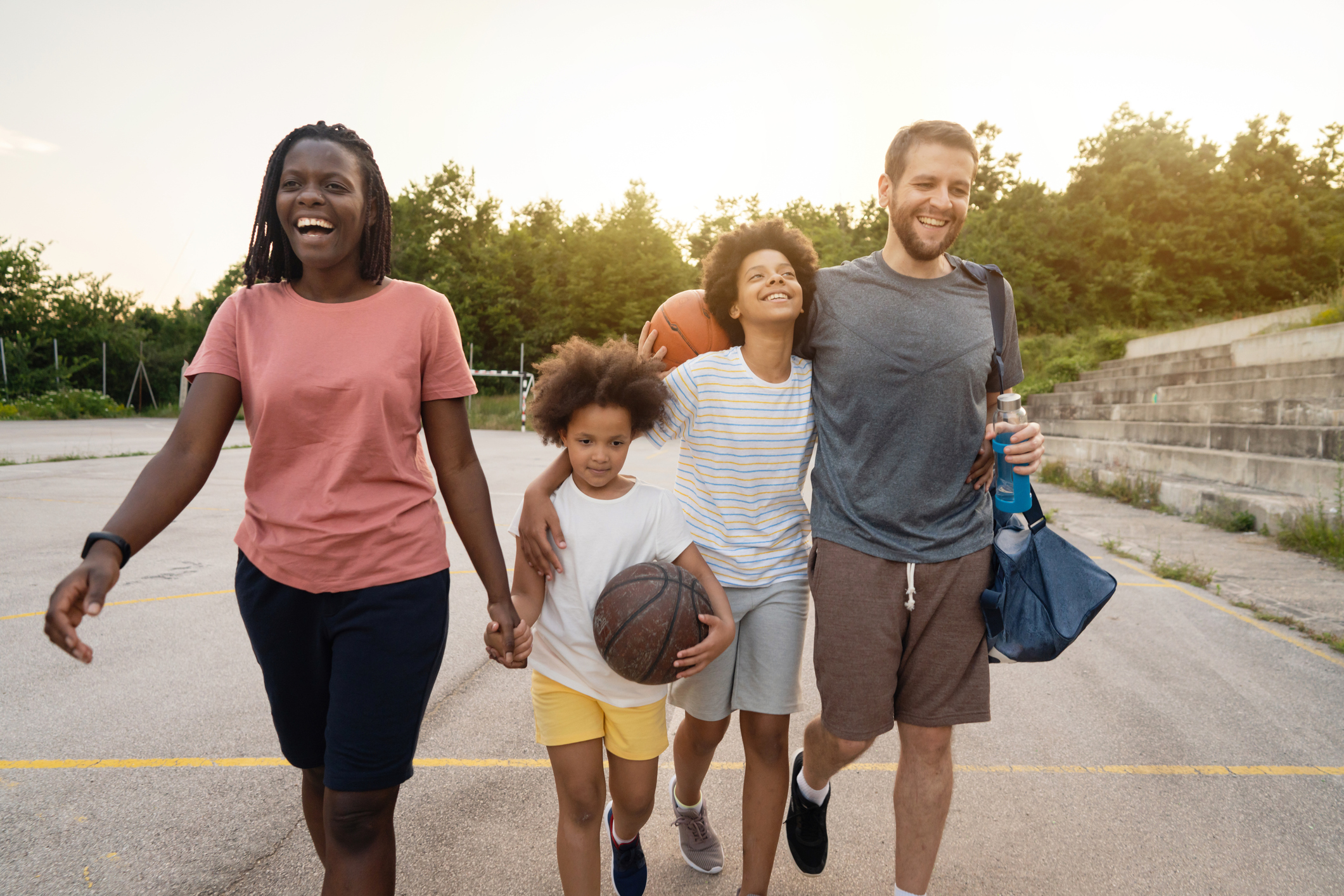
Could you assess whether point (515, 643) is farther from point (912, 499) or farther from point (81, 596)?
point (912, 499)

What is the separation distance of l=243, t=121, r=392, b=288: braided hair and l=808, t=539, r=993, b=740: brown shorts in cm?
158

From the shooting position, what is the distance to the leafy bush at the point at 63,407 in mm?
31297

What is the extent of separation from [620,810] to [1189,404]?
12.8m

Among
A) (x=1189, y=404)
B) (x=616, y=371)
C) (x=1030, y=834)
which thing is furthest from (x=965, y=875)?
(x=1189, y=404)

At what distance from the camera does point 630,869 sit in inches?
102

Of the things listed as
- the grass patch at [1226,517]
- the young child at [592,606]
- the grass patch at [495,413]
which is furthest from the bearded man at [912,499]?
the grass patch at [495,413]

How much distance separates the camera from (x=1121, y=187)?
4062 centimetres

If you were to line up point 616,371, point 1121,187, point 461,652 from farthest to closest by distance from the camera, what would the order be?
point 1121,187 < point 461,652 < point 616,371

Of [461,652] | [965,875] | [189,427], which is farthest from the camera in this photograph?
[461,652]

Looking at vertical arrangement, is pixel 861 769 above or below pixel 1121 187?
below

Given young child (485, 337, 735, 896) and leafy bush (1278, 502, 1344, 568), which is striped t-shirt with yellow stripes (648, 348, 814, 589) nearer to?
young child (485, 337, 735, 896)

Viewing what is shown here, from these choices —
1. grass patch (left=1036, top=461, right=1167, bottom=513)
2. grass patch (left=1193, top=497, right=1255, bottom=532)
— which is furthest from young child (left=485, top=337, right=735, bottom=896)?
grass patch (left=1036, top=461, right=1167, bottom=513)

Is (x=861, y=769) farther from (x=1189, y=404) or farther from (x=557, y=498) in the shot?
(x=1189, y=404)

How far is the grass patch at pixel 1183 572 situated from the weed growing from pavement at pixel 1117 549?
0.42 meters
